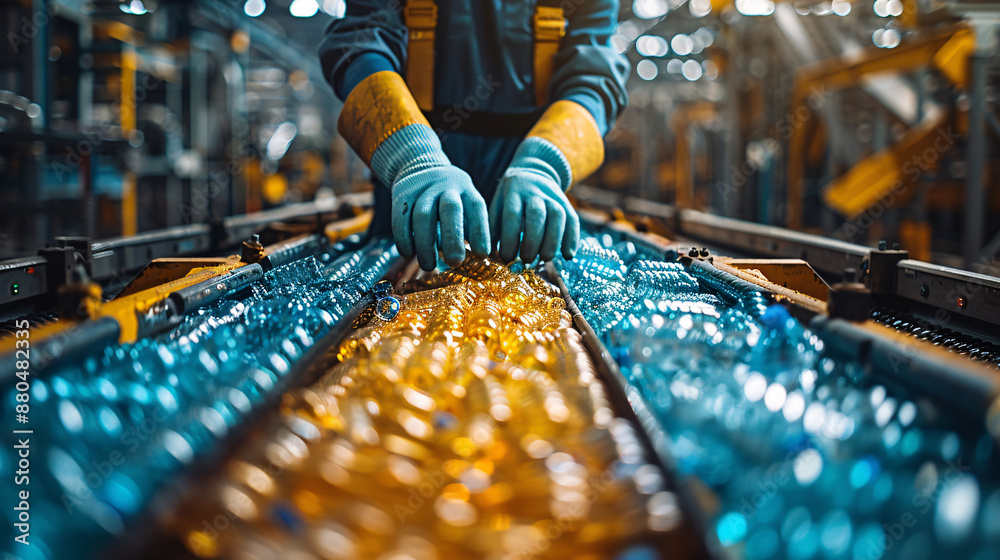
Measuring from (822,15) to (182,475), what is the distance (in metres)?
9.05

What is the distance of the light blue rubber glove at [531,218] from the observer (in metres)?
1.46

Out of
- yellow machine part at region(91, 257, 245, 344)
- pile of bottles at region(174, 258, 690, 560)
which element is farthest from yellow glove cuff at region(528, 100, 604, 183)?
yellow machine part at region(91, 257, 245, 344)

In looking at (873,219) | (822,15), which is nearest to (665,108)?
(822,15)

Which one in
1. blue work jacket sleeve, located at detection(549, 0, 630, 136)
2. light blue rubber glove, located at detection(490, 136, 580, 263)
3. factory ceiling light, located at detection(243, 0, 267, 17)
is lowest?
light blue rubber glove, located at detection(490, 136, 580, 263)

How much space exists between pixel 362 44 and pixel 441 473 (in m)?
1.60

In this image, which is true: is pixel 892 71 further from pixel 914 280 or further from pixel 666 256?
pixel 666 256

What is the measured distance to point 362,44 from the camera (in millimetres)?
1915

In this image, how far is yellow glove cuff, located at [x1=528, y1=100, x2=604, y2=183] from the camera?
1.78m

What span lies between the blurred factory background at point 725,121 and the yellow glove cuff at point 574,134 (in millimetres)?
2835

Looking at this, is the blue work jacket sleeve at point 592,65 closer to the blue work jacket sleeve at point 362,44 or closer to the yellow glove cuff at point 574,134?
the yellow glove cuff at point 574,134

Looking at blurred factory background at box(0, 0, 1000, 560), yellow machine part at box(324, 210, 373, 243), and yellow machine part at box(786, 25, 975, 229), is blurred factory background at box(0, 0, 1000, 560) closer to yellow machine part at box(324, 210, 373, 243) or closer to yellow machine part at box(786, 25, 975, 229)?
yellow machine part at box(324, 210, 373, 243)

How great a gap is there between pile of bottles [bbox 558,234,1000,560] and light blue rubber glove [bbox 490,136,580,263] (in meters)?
0.40

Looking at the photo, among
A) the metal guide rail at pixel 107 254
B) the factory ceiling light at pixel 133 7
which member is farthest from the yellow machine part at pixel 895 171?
the factory ceiling light at pixel 133 7

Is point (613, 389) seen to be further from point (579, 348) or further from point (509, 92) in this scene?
point (509, 92)
